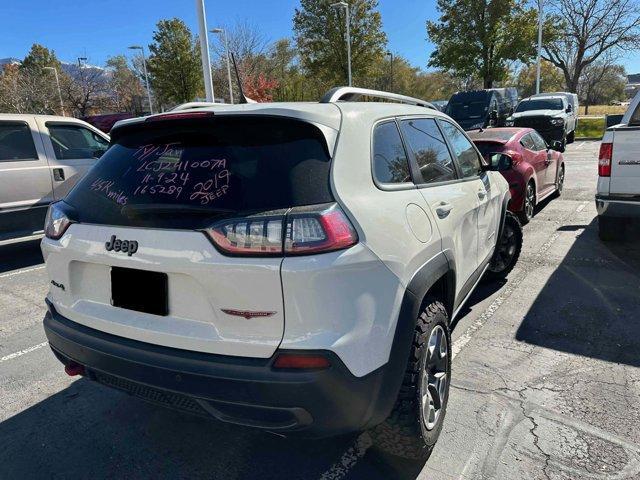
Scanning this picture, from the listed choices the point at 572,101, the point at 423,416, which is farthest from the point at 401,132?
the point at 572,101

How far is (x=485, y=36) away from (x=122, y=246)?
91.4ft

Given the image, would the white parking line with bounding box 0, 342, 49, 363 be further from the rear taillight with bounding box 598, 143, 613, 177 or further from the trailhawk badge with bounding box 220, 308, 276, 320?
the rear taillight with bounding box 598, 143, 613, 177

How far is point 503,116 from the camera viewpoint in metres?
18.6

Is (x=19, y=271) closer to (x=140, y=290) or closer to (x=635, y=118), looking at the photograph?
(x=140, y=290)

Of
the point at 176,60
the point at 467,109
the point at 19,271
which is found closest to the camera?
the point at 19,271

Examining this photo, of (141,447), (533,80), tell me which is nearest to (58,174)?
(141,447)

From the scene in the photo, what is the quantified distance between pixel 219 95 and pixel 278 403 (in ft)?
115

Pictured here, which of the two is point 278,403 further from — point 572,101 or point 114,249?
point 572,101

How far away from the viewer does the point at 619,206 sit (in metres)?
5.20

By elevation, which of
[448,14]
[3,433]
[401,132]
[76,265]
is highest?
[448,14]

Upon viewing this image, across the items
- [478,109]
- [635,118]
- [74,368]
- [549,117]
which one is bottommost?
[74,368]

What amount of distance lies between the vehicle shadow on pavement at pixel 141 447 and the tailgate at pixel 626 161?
4.37 metres

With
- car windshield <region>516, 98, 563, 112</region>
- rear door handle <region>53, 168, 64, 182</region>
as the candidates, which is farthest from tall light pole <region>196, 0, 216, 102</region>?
car windshield <region>516, 98, 563, 112</region>

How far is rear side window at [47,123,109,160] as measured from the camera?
6.84 metres
